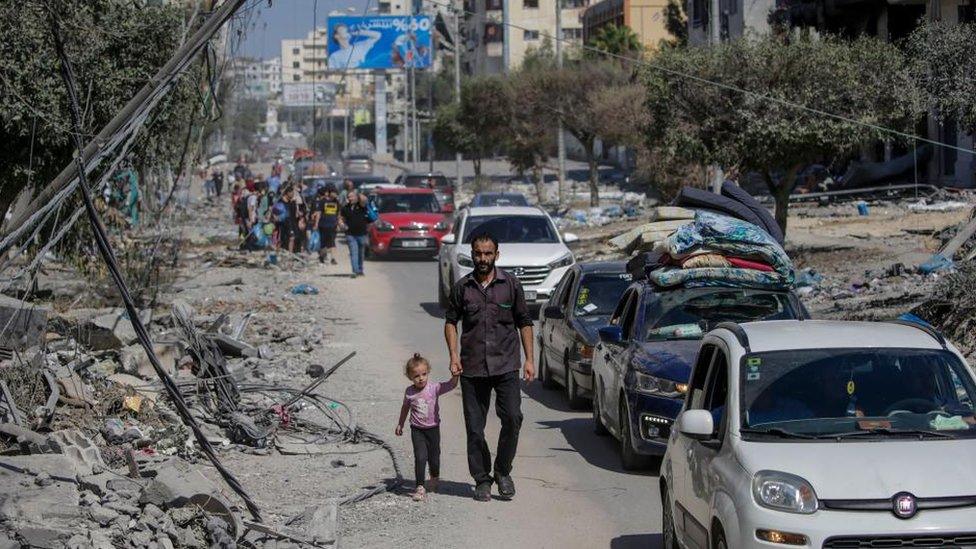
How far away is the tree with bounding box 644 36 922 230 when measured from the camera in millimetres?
24812

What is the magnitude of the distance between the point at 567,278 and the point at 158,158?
645cm

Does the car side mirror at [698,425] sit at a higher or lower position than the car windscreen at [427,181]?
lower

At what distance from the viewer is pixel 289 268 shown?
104 ft

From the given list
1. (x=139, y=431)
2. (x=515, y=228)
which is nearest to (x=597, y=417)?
(x=139, y=431)

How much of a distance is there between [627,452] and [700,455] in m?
3.86

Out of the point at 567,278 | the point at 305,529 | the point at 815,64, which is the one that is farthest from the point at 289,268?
the point at 305,529

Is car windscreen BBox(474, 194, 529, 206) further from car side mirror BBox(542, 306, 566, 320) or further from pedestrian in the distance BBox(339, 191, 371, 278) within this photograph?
car side mirror BBox(542, 306, 566, 320)

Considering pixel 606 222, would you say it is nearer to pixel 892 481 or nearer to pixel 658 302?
pixel 658 302

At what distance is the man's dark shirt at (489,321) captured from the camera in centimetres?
952

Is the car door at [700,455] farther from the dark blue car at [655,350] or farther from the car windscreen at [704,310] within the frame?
the car windscreen at [704,310]

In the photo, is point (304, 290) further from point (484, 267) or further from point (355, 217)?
point (484, 267)

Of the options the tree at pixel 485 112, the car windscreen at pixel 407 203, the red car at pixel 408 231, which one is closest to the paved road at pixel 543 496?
the red car at pixel 408 231

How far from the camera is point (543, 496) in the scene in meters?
10.0

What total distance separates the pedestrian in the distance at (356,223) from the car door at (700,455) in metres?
21.0
